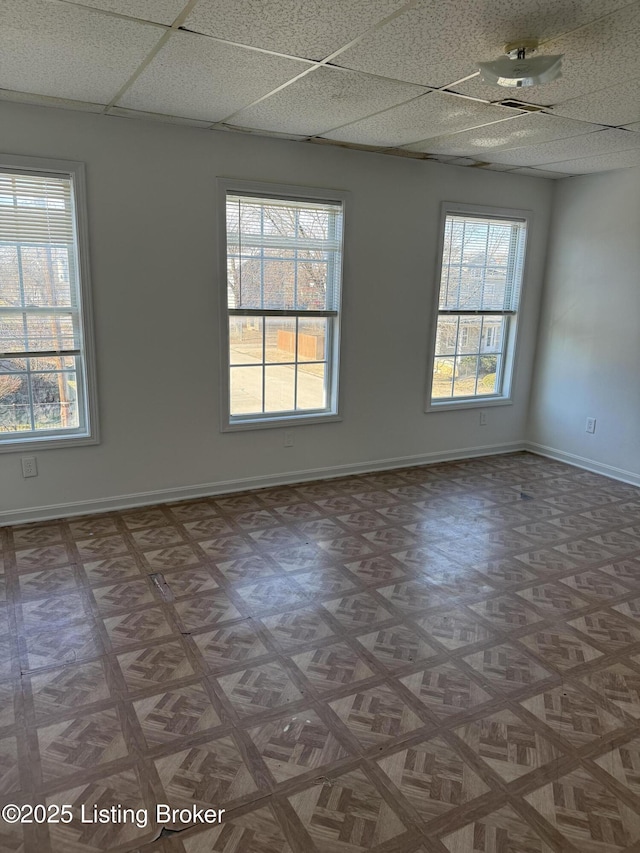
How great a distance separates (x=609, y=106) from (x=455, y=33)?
1.34m

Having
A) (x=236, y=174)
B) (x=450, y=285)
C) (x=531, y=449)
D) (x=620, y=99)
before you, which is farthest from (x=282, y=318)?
(x=531, y=449)

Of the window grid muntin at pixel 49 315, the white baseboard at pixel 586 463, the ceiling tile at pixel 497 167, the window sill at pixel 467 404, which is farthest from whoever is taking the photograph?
the window sill at pixel 467 404

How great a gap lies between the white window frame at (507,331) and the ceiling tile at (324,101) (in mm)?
1612

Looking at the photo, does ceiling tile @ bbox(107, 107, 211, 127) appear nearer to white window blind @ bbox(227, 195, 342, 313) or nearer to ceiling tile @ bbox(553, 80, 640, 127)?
white window blind @ bbox(227, 195, 342, 313)

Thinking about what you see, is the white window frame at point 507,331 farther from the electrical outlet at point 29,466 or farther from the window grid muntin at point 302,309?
the electrical outlet at point 29,466

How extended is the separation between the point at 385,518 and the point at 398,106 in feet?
8.38

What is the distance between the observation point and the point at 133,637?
2627mm

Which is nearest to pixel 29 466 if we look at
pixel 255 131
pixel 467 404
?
pixel 255 131

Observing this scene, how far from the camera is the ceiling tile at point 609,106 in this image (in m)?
2.81

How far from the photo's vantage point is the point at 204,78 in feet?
9.19

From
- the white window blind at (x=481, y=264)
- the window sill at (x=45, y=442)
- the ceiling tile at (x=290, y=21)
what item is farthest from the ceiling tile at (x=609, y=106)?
the window sill at (x=45, y=442)

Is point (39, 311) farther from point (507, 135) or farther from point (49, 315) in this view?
point (507, 135)

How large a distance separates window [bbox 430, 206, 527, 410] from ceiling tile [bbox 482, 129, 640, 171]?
0.58 meters

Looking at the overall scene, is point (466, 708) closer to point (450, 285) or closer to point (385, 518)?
point (385, 518)
